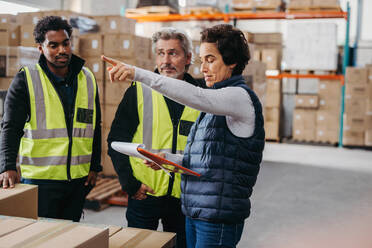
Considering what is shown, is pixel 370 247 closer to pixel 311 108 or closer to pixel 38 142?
pixel 38 142

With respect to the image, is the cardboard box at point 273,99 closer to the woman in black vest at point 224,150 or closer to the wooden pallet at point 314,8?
the wooden pallet at point 314,8

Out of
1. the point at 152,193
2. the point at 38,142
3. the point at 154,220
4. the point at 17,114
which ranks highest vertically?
the point at 17,114

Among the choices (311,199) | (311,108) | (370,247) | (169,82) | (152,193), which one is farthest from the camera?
(311,108)

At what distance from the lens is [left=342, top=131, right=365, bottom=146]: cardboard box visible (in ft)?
32.7

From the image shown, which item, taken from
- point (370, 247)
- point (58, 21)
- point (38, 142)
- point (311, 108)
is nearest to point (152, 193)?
point (38, 142)

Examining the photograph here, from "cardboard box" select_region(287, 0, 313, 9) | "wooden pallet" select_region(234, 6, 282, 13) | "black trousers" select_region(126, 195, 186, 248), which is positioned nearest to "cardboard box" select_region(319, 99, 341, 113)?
"cardboard box" select_region(287, 0, 313, 9)

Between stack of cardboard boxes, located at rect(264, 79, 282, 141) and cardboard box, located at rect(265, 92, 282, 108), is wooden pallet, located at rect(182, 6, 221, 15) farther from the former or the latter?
cardboard box, located at rect(265, 92, 282, 108)

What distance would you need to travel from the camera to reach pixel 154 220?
2240mm

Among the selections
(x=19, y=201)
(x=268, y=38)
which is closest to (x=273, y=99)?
(x=268, y=38)

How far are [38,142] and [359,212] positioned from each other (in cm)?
404

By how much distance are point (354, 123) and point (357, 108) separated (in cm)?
36

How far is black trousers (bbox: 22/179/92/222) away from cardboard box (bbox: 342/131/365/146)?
8.61 m

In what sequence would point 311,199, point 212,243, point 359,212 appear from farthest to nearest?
point 311,199
point 359,212
point 212,243

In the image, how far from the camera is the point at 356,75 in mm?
9828
